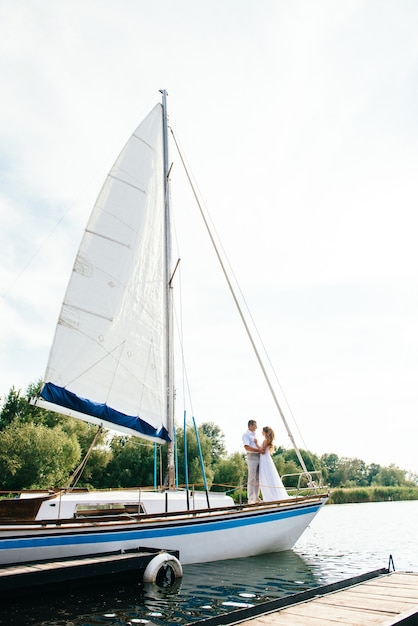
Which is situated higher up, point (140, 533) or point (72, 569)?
point (140, 533)

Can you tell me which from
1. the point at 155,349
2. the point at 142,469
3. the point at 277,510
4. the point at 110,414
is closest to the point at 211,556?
the point at 277,510

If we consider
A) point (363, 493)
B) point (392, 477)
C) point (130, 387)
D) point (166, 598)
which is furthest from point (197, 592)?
point (392, 477)

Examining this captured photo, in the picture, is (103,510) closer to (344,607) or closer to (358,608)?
(344,607)

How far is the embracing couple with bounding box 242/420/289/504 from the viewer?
53.4ft

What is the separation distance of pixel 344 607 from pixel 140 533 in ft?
22.8

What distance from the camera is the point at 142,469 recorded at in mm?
47406

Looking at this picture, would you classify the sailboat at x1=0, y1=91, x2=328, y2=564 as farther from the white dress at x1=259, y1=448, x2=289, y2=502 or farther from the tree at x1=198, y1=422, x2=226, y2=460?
the tree at x1=198, y1=422, x2=226, y2=460

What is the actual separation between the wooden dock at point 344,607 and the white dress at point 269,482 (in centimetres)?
711

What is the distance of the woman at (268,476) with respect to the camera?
16234 millimetres

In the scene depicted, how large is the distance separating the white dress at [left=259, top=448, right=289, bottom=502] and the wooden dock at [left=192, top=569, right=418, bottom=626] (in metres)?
7.11

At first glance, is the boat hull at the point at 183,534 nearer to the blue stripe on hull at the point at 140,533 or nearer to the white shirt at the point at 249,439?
the blue stripe on hull at the point at 140,533

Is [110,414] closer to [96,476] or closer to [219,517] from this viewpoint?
[219,517]

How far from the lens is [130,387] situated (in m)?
15.6

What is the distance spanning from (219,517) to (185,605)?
4.19 metres
